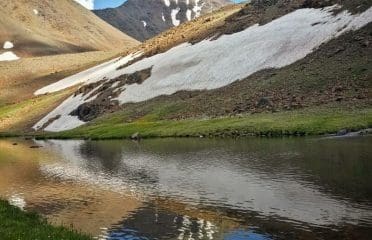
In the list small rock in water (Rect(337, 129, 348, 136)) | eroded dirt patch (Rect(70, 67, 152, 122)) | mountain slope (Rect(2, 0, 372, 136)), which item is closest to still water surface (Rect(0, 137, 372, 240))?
small rock in water (Rect(337, 129, 348, 136))

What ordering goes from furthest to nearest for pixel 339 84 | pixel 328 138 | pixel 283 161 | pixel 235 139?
1. pixel 339 84
2. pixel 235 139
3. pixel 328 138
4. pixel 283 161

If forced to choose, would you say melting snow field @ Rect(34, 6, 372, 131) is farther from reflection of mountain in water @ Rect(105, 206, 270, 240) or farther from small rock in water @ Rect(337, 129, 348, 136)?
reflection of mountain in water @ Rect(105, 206, 270, 240)

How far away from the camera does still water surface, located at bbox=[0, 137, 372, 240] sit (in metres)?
23.5

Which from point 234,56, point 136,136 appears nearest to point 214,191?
point 136,136

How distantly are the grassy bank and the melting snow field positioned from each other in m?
73.6

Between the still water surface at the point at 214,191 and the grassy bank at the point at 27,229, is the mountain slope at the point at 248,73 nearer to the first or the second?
the still water surface at the point at 214,191

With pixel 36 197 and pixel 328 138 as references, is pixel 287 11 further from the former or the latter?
pixel 36 197

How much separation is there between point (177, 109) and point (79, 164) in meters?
40.4

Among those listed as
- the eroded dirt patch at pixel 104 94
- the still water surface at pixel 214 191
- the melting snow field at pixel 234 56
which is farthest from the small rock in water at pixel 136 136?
the eroded dirt patch at pixel 104 94

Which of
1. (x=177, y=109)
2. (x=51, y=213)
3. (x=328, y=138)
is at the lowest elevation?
(x=51, y=213)

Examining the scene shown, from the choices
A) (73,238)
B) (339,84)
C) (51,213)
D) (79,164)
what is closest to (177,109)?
(339,84)

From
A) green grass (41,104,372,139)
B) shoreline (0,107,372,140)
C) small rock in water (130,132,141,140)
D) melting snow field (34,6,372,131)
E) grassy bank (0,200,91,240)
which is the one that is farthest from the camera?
melting snow field (34,6,372,131)

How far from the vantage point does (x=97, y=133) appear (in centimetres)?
8888

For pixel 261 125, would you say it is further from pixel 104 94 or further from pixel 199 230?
pixel 104 94
